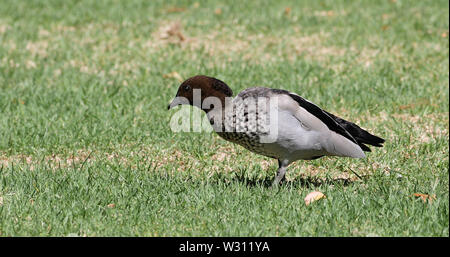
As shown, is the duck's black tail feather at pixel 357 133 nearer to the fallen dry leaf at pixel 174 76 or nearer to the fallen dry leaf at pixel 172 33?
the fallen dry leaf at pixel 174 76

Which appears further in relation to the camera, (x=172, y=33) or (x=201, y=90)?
(x=172, y=33)

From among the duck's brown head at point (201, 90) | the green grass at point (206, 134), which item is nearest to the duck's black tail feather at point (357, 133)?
the green grass at point (206, 134)

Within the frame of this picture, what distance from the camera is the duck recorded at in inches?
200

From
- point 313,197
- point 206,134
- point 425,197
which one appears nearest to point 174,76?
point 206,134

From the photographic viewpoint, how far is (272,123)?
5082 millimetres

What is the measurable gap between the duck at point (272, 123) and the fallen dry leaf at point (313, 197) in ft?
1.10

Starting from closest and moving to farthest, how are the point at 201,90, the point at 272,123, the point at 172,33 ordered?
the point at 272,123 < the point at 201,90 < the point at 172,33

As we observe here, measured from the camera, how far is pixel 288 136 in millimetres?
5098

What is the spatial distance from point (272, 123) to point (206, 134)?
209cm

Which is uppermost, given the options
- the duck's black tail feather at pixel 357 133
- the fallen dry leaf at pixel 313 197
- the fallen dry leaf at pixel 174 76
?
the duck's black tail feather at pixel 357 133

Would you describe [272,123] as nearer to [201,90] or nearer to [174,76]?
[201,90]

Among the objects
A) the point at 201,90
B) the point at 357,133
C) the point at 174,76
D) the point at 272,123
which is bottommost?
the point at 174,76

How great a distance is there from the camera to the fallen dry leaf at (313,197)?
Answer: 5.03 m

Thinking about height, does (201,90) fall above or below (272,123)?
above
